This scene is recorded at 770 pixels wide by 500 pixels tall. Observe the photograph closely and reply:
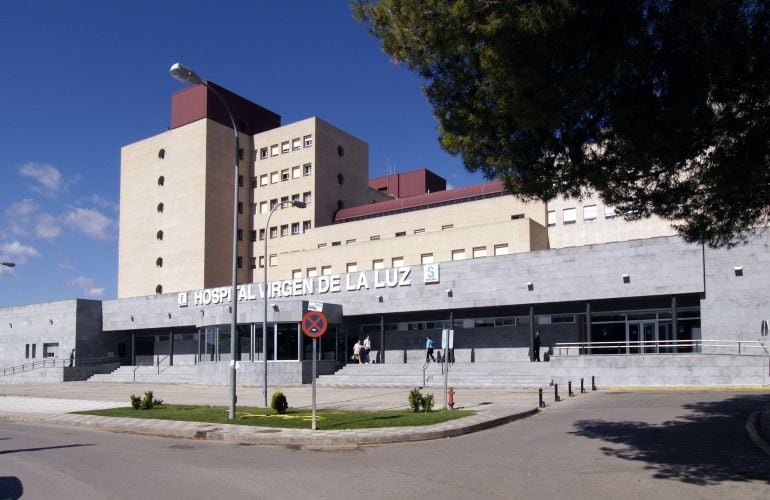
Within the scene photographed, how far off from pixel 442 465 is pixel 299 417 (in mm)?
8416

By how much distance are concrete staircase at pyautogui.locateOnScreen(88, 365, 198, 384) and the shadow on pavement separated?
32.8 meters

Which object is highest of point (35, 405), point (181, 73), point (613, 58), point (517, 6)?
point (181, 73)

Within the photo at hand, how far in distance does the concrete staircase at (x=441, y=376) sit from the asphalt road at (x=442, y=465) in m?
14.2

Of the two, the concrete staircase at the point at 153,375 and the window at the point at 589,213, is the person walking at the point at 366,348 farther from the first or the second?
the window at the point at 589,213

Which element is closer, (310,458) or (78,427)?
(310,458)

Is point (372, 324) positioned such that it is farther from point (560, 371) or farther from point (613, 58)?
point (613, 58)

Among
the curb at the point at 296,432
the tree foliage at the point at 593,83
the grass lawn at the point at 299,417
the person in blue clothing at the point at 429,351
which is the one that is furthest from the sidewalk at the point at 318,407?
the tree foliage at the point at 593,83

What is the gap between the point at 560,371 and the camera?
100 ft

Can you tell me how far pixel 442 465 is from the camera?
11.4 m

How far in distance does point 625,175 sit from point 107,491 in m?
9.78

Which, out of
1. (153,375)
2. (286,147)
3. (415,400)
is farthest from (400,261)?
(415,400)

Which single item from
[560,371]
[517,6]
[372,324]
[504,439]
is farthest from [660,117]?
[372,324]

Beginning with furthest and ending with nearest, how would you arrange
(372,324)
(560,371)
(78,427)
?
(372,324)
(560,371)
(78,427)

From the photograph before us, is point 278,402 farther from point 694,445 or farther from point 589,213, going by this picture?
point 589,213
